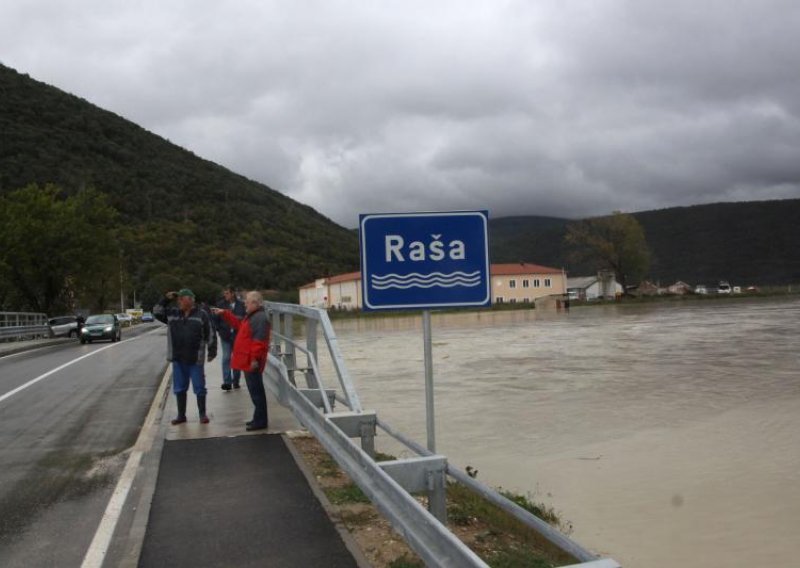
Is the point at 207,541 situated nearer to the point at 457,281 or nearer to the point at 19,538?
the point at 19,538

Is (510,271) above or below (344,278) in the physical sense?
above

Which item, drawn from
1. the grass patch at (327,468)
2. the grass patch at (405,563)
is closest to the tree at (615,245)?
the grass patch at (327,468)

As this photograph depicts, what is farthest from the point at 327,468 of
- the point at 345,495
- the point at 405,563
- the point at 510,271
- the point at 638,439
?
the point at 510,271

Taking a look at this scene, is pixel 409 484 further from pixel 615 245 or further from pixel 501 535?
pixel 615 245

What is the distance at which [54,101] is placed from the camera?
116 metres

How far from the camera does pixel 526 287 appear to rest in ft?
366

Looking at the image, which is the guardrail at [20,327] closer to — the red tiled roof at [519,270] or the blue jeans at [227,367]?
the blue jeans at [227,367]

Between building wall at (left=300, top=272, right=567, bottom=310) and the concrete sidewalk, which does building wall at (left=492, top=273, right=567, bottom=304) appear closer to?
building wall at (left=300, top=272, right=567, bottom=310)

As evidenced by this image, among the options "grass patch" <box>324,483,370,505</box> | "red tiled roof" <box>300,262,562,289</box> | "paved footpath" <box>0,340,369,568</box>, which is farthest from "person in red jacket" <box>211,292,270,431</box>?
"red tiled roof" <box>300,262,562,289</box>

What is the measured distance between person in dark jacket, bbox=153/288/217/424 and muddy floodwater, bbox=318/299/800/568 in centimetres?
290

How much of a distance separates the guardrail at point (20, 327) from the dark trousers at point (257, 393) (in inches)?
1148

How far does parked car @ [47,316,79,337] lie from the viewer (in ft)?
133

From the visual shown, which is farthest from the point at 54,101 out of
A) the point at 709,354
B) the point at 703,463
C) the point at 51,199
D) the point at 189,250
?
the point at 703,463

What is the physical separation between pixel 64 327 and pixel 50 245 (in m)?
6.48
